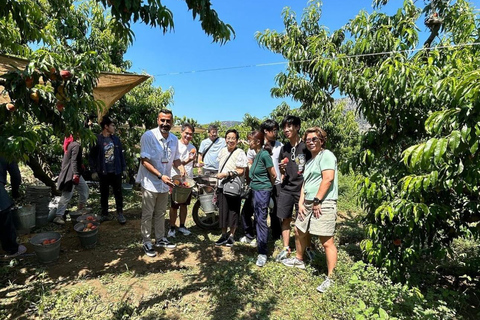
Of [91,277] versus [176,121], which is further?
[176,121]

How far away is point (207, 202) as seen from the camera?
421cm

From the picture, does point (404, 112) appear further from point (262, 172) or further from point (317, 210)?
point (262, 172)

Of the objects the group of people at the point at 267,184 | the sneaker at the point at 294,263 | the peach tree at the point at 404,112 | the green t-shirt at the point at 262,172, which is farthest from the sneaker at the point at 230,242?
the peach tree at the point at 404,112

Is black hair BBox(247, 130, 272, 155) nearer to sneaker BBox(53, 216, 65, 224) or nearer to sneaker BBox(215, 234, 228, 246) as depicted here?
sneaker BBox(215, 234, 228, 246)

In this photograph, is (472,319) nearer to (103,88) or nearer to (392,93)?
(392,93)

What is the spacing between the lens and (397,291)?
2.48 m

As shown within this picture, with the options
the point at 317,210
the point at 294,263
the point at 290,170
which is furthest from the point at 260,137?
the point at 294,263

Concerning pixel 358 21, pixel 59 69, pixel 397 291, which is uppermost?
pixel 358 21

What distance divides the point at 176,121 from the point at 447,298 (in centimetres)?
980

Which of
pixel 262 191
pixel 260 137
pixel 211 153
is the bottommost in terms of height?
pixel 262 191

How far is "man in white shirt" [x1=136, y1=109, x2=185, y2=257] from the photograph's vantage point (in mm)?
3213

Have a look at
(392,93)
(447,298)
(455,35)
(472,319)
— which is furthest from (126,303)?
(455,35)

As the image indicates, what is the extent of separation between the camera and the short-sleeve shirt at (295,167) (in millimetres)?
3275

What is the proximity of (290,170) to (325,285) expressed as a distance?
1.39 meters
